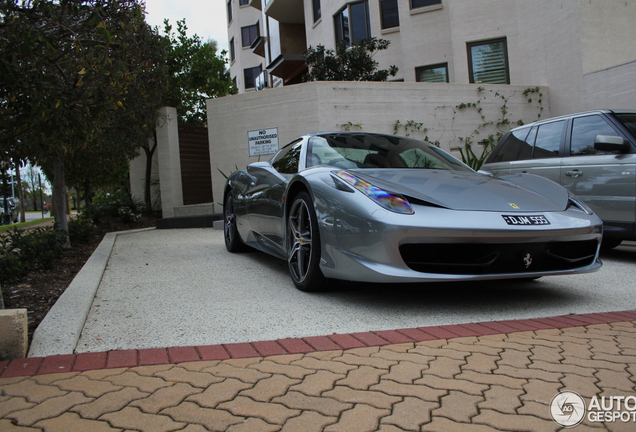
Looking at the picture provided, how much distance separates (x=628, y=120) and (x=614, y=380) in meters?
4.15

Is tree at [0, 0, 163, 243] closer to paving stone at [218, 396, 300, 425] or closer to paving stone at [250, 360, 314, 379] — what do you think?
paving stone at [250, 360, 314, 379]

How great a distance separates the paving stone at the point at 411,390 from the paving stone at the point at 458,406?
4cm

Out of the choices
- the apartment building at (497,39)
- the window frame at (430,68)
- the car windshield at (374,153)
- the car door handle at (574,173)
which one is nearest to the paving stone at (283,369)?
the car windshield at (374,153)

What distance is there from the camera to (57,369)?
235 centimetres

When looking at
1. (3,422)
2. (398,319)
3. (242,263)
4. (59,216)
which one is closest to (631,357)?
(398,319)

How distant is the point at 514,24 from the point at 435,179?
12.1 m

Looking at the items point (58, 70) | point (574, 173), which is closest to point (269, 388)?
point (58, 70)

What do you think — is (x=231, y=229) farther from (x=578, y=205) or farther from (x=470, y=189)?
(x=578, y=205)

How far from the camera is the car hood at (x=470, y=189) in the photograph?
11.0 ft

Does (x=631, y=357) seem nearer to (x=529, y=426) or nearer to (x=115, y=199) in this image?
(x=529, y=426)

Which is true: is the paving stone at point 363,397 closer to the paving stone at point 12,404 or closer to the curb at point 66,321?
the paving stone at point 12,404

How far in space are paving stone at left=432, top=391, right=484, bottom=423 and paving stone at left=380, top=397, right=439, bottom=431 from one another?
4 cm

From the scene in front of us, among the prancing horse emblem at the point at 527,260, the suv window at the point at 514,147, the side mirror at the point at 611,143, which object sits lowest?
the prancing horse emblem at the point at 527,260

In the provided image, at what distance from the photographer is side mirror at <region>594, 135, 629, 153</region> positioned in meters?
4.80
